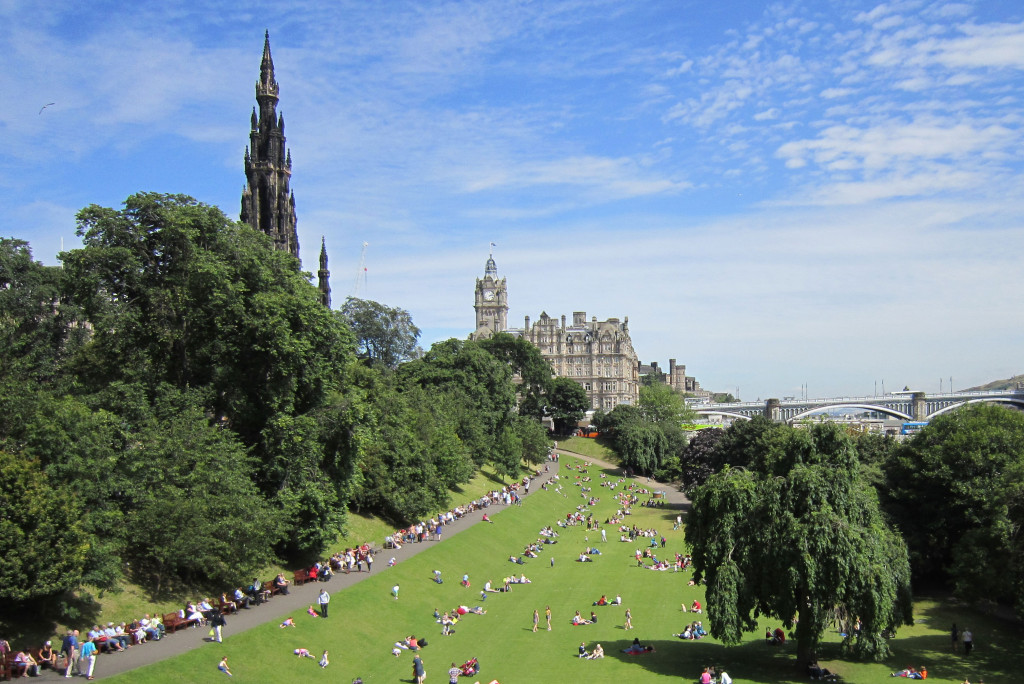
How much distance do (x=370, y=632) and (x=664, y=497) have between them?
50.7 meters

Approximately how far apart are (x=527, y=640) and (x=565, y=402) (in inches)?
3223

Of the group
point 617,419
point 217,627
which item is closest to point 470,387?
point 617,419

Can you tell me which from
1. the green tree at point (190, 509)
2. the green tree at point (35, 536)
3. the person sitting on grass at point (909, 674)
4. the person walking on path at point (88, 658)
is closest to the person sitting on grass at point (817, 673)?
the person sitting on grass at point (909, 674)

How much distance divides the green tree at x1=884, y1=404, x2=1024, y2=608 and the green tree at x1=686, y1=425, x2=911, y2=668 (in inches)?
381

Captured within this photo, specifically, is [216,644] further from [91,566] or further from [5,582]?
[5,582]

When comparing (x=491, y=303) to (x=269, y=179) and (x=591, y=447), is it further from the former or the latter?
(x=269, y=179)

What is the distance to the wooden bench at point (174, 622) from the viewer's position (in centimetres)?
3002

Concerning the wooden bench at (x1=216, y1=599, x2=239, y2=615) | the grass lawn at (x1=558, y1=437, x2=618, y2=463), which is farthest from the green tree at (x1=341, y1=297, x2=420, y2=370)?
the wooden bench at (x1=216, y1=599, x2=239, y2=615)

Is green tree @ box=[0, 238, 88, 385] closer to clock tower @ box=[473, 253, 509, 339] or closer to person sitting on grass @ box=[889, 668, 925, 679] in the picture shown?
person sitting on grass @ box=[889, 668, 925, 679]

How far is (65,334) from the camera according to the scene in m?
46.5

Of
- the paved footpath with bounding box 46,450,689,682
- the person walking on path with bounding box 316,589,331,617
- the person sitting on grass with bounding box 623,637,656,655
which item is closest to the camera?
the paved footpath with bounding box 46,450,689,682

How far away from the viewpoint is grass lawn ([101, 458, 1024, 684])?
3009 cm

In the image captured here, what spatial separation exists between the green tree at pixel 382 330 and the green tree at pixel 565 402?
19.6m

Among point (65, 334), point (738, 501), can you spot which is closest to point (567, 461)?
point (65, 334)
